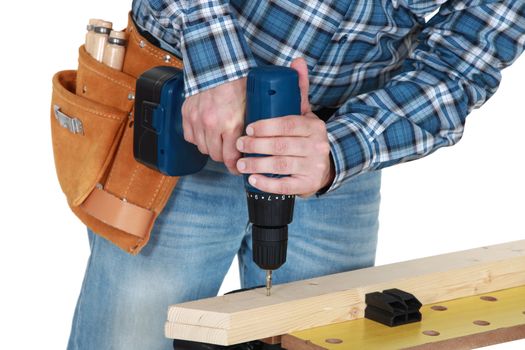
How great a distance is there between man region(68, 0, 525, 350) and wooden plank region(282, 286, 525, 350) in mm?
261

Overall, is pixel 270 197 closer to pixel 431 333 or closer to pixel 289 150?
pixel 289 150

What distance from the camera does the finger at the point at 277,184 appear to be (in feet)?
6.25

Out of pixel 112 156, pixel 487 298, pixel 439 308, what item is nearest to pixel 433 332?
pixel 439 308

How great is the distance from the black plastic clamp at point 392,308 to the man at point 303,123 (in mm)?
229

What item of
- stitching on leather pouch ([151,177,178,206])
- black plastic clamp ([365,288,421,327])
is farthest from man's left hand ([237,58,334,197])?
stitching on leather pouch ([151,177,178,206])

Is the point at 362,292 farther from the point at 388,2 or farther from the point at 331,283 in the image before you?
the point at 388,2

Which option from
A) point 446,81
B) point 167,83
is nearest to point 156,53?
point 167,83

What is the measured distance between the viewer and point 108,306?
240 cm

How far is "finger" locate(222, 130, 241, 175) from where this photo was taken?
1948 mm

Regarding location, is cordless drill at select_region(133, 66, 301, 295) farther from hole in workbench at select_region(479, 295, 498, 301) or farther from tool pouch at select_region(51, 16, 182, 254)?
hole in workbench at select_region(479, 295, 498, 301)

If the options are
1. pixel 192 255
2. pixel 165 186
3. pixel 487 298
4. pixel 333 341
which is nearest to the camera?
pixel 333 341

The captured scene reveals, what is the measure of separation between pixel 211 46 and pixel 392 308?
582 millimetres

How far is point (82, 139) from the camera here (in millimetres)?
2350

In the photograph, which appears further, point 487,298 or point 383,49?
point 383,49
